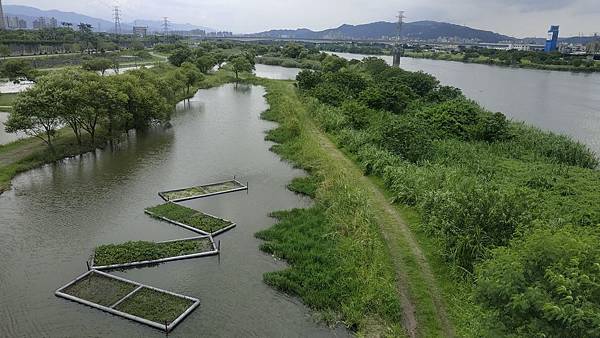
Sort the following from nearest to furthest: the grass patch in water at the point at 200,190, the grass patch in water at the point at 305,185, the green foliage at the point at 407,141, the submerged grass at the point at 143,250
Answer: the submerged grass at the point at 143,250
the grass patch in water at the point at 200,190
the grass patch in water at the point at 305,185
the green foliage at the point at 407,141

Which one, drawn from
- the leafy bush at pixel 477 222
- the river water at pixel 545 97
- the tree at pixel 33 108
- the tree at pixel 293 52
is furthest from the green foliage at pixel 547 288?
the tree at pixel 293 52

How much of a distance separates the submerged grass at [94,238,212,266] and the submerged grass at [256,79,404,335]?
305 cm

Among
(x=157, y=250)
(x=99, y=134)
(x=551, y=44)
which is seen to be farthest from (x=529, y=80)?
(x=551, y=44)

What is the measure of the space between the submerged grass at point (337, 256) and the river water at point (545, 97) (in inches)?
1170

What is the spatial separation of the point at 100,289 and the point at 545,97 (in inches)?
2748

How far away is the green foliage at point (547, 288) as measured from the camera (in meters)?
8.08

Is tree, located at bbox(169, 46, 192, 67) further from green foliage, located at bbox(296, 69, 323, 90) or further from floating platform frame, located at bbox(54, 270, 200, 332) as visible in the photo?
floating platform frame, located at bbox(54, 270, 200, 332)

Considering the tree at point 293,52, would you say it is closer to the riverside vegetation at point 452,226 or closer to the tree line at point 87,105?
the tree line at point 87,105

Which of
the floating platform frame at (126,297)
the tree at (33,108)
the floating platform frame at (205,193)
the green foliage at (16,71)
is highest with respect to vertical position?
the green foliage at (16,71)

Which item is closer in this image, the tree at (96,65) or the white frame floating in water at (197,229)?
the white frame floating in water at (197,229)

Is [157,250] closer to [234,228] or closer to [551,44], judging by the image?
[234,228]

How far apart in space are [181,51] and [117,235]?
70255mm

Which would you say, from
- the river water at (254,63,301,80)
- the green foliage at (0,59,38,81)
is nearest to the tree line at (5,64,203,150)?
the green foliage at (0,59,38,81)

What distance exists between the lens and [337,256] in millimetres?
17859
